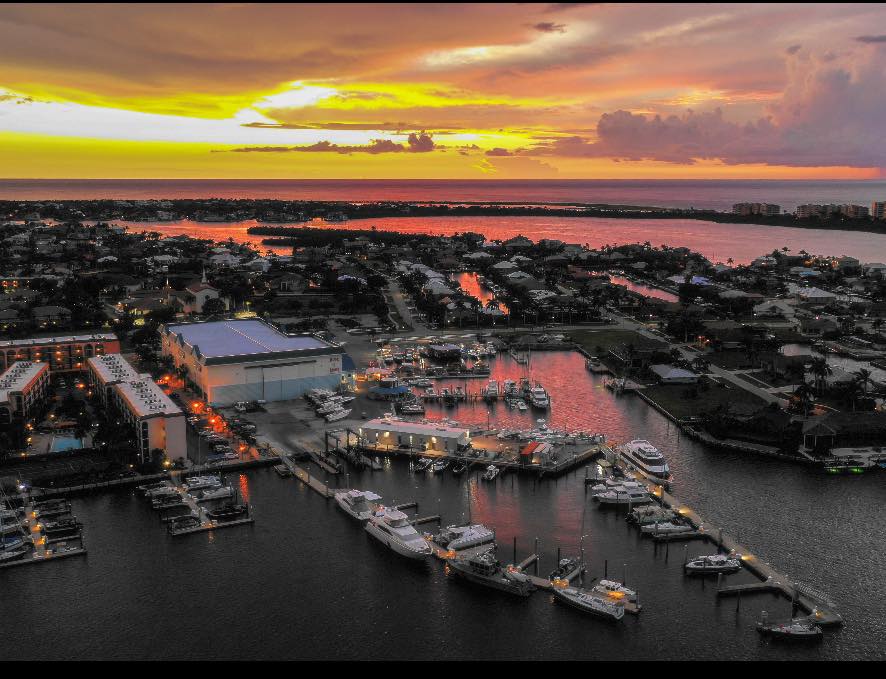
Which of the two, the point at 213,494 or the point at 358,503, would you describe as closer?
the point at 358,503

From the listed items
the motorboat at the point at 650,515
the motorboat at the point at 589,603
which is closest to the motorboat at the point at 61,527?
the motorboat at the point at 589,603

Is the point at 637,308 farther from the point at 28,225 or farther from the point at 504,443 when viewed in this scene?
the point at 28,225

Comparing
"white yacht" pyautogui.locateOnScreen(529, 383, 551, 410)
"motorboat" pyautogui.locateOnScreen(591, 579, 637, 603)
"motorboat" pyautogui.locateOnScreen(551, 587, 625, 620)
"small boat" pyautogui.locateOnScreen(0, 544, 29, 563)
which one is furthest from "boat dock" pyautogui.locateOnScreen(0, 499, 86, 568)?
"white yacht" pyautogui.locateOnScreen(529, 383, 551, 410)

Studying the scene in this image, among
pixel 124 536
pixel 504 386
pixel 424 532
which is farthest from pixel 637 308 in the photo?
pixel 124 536

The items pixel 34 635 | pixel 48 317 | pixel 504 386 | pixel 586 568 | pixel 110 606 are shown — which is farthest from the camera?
pixel 48 317

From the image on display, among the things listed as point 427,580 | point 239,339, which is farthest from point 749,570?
point 239,339

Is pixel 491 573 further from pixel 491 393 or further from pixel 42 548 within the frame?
pixel 491 393
